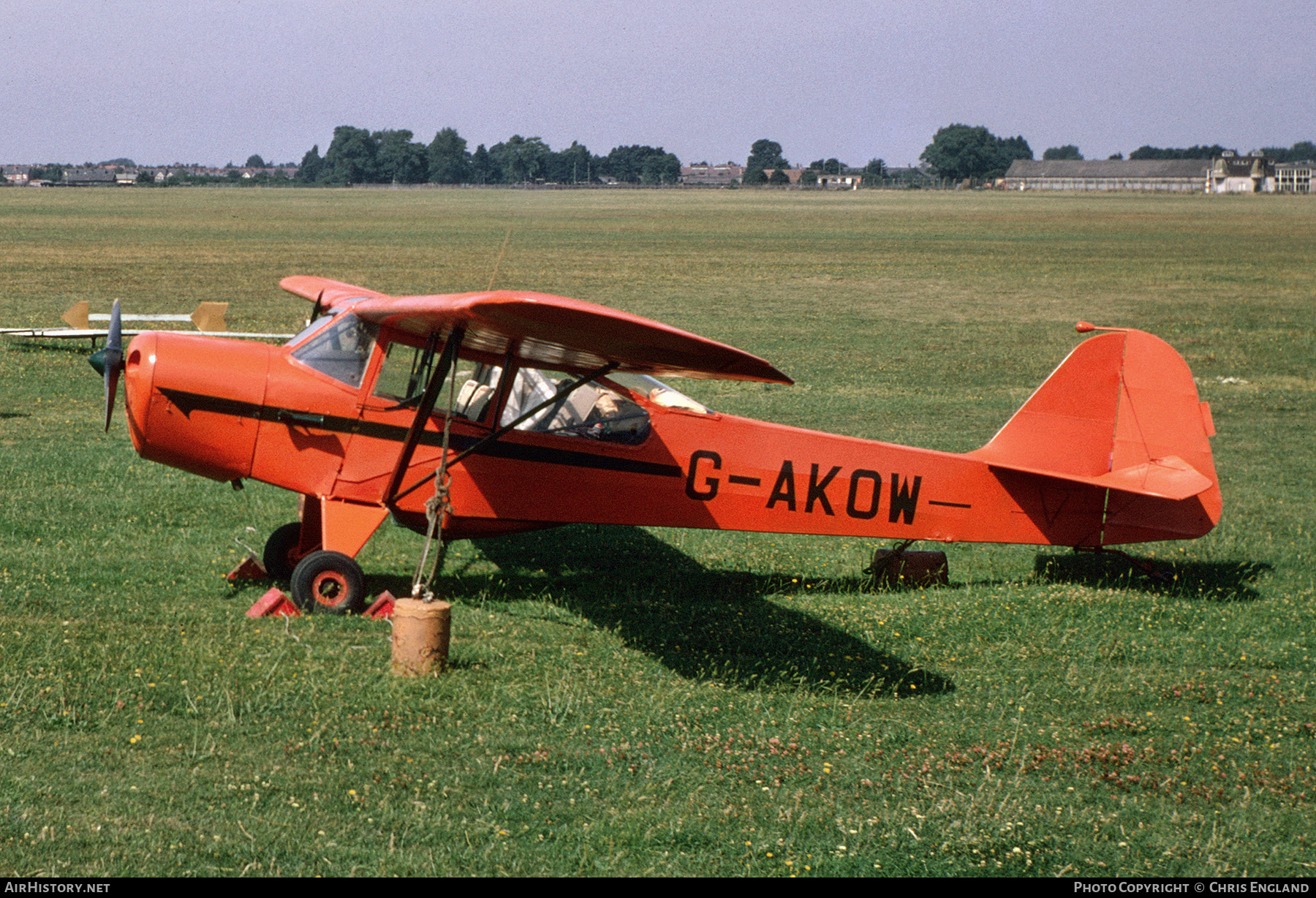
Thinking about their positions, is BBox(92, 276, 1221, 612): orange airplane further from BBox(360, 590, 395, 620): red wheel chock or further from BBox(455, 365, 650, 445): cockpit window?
BBox(360, 590, 395, 620): red wheel chock

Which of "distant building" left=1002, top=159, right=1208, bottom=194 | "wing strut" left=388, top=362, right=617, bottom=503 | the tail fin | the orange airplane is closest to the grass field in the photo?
the orange airplane

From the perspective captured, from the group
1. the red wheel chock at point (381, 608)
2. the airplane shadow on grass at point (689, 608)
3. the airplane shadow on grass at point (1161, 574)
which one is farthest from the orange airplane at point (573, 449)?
the airplane shadow on grass at point (689, 608)

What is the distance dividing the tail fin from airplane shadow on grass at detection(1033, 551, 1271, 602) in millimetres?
599

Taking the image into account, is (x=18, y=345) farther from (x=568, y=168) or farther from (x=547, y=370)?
(x=568, y=168)

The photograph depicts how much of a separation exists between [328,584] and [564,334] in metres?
3.03

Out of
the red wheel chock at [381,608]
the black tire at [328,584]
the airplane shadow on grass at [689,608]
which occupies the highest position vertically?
the black tire at [328,584]

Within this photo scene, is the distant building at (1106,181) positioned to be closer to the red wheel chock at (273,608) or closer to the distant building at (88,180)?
the distant building at (88,180)

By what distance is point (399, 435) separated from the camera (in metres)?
8.66

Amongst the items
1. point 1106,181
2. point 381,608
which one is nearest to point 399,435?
point 381,608

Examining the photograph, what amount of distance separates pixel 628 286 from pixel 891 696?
29478mm

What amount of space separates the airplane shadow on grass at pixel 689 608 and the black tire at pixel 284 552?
1.16m

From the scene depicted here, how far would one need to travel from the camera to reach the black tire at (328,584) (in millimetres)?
8328

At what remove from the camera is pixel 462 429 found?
28.6 feet

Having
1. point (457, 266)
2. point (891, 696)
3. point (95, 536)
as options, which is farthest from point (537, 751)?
point (457, 266)
